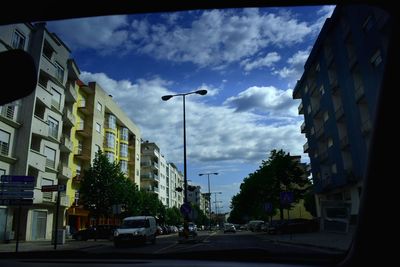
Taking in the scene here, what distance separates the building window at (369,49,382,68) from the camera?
10.3 ft

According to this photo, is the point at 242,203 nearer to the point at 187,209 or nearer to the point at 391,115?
the point at 187,209

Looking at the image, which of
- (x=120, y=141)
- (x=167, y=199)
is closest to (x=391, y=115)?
(x=120, y=141)

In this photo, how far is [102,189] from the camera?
4175 centimetres

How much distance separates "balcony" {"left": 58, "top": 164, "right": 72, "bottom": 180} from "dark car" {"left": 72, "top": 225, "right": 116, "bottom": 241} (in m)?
9.29

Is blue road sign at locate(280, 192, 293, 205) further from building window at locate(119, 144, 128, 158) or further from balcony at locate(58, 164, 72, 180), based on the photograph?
building window at locate(119, 144, 128, 158)

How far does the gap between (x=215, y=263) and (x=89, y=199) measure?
131 feet

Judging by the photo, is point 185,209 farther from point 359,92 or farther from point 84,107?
point 84,107

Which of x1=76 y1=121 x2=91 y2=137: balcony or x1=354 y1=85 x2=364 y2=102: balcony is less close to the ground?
x1=76 y1=121 x2=91 y2=137: balcony

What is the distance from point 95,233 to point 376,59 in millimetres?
34868

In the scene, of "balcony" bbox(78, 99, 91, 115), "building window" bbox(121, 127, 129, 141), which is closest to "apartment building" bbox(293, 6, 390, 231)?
"balcony" bbox(78, 99, 91, 115)

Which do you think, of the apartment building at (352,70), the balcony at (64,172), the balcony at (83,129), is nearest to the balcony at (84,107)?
the balcony at (83,129)

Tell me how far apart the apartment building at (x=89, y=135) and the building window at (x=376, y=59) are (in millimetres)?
41421

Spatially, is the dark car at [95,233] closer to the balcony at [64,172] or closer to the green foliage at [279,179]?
the balcony at [64,172]

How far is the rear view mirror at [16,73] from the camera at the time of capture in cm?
234
